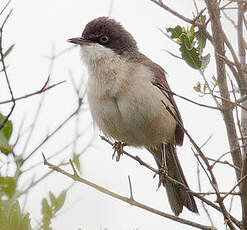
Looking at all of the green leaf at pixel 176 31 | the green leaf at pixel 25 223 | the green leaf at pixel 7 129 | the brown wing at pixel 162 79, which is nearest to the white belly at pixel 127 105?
the brown wing at pixel 162 79

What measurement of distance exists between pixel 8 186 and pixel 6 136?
0.61m

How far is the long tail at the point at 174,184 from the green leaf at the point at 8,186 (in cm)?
311

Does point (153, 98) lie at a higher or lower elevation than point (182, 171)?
higher

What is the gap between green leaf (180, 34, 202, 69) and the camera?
3.57 m

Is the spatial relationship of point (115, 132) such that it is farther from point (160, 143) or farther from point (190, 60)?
point (190, 60)

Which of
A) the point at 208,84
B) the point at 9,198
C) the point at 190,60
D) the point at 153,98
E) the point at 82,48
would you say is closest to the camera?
the point at 9,198

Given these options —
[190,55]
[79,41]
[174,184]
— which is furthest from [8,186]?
[79,41]

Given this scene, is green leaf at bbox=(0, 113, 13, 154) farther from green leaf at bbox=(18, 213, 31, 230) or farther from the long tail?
the long tail

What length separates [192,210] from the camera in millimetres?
5148

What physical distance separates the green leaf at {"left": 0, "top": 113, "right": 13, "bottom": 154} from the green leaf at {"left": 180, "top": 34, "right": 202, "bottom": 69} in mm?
1523

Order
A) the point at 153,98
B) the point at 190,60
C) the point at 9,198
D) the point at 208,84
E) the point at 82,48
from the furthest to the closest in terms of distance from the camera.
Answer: the point at 82,48 < the point at 153,98 < the point at 190,60 < the point at 208,84 < the point at 9,198

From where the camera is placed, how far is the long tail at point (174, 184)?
5211 millimetres

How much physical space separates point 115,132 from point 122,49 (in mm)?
1064

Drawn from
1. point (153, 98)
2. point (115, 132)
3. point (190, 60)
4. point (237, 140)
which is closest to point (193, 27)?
point (190, 60)
